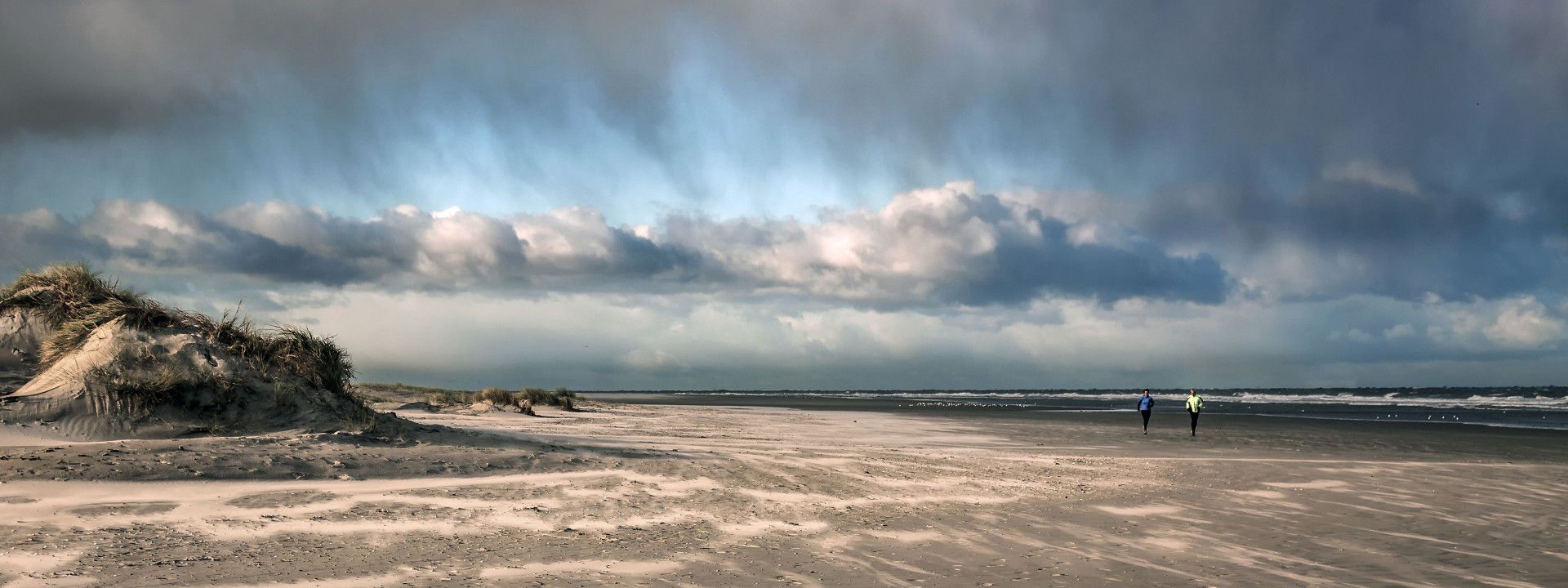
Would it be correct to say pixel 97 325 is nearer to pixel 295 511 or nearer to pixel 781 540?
pixel 295 511

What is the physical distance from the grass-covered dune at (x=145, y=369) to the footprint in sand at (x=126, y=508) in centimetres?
534

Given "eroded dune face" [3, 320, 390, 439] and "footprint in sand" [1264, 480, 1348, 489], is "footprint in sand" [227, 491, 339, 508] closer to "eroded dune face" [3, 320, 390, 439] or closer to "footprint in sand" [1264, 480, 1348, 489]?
"eroded dune face" [3, 320, 390, 439]

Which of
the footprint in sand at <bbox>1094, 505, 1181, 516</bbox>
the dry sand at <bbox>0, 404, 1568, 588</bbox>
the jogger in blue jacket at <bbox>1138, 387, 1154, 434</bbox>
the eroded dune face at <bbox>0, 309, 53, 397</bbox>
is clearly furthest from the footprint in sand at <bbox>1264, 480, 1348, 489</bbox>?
the eroded dune face at <bbox>0, 309, 53, 397</bbox>

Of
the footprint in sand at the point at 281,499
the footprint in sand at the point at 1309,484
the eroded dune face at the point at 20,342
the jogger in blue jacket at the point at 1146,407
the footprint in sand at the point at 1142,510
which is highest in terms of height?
the eroded dune face at the point at 20,342

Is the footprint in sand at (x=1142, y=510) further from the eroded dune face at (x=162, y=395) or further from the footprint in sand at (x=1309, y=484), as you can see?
the eroded dune face at (x=162, y=395)

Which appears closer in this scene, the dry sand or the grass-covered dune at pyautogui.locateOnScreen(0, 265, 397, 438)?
the dry sand

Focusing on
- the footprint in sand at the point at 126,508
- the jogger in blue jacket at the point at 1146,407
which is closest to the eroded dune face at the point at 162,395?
the footprint in sand at the point at 126,508

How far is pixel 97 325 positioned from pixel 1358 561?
1928cm

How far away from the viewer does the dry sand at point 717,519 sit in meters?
7.48

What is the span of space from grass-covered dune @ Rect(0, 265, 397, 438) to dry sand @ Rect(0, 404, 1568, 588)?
4.21ft

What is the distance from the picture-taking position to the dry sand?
748 centimetres

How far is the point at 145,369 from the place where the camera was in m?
14.7

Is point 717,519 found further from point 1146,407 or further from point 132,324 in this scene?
point 1146,407

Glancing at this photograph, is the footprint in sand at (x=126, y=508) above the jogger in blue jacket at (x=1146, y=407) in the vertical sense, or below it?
below
